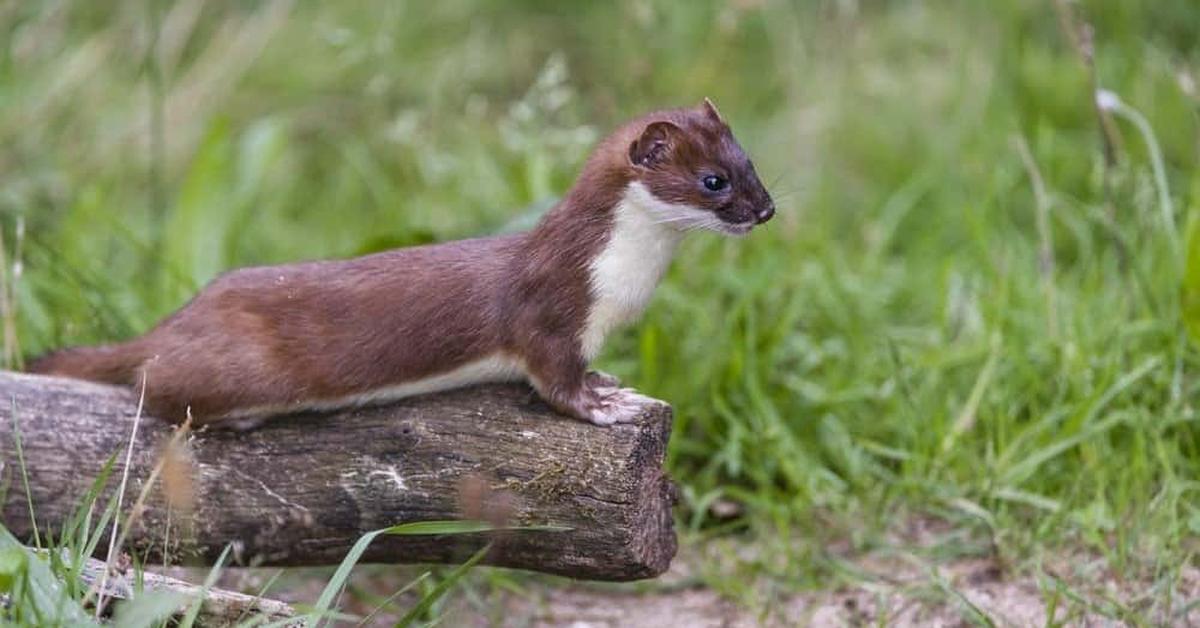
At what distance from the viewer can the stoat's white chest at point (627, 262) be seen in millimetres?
3438

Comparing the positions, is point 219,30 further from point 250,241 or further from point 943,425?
point 943,425

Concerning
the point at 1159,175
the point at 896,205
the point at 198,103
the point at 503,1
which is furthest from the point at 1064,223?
the point at 198,103

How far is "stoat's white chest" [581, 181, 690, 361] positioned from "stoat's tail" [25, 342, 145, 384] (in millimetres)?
1071

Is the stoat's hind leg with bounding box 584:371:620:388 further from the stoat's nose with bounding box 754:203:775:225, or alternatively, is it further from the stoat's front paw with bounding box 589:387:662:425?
the stoat's nose with bounding box 754:203:775:225

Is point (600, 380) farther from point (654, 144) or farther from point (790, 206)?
point (790, 206)

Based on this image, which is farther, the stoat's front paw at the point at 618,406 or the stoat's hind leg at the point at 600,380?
the stoat's hind leg at the point at 600,380

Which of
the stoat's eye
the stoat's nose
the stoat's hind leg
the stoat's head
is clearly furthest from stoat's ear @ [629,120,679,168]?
the stoat's hind leg

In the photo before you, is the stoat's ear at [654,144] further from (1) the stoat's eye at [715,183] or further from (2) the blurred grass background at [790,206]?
(2) the blurred grass background at [790,206]

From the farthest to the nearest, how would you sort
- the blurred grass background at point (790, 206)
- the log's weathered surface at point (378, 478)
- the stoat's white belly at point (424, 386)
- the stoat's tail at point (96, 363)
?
1. the blurred grass background at point (790, 206)
2. the stoat's tail at point (96, 363)
3. the stoat's white belly at point (424, 386)
4. the log's weathered surface at point (378, 478)

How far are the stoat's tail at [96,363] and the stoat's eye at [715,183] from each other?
4.47 feet

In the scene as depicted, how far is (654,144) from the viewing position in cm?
343

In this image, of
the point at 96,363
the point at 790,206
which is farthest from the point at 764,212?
the point at 790,206

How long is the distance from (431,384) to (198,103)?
3.81 metres

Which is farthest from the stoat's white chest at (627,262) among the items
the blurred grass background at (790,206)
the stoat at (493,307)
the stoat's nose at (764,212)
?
the blurred grass background at (790,206)
